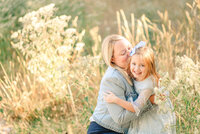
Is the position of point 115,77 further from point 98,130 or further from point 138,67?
point 98,130

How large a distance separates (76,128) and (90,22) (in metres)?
3.86

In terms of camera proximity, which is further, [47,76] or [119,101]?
[47,76]

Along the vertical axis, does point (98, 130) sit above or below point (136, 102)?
below

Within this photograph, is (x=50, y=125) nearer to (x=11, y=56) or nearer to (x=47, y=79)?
(x=47, y=79)

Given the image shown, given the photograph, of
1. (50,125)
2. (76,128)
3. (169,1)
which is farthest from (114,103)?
(169,1)

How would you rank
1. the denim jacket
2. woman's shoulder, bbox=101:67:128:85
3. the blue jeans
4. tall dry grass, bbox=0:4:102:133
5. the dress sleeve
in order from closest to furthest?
the dress sleeve < the denim jacket < woman's shoulder, bbox=101:67:128:85 < the blue jeans < tall dry grass, bbox=0:4:102:133

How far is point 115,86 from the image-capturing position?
2.67 meters

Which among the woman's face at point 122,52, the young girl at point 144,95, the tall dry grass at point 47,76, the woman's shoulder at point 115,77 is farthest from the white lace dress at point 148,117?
the tall dry grass at point 47,76

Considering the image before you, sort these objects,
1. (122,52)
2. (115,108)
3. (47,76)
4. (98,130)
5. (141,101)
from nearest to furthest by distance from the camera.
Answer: (141,101) < (115,108) < (122,52) < (98,130) < (47,76)

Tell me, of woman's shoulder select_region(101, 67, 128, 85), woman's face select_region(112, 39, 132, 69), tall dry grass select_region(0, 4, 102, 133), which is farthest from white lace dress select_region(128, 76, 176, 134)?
tall dry grass select_region(0, 4, 102, 133)

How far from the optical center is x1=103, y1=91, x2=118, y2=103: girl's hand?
2.55 meters

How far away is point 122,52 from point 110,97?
1.38 feet

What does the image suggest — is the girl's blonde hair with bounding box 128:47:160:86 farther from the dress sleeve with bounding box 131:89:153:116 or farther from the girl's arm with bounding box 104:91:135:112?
the girl's arm with bounding box 104:91:135:112

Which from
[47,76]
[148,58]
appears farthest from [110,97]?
[47,76]
